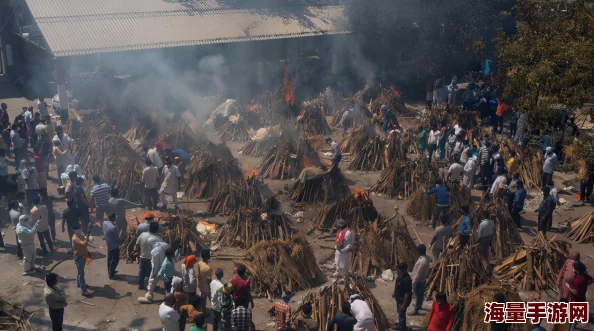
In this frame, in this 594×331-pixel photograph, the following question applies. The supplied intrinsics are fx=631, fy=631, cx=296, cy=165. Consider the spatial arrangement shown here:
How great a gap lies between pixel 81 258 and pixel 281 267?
391cm

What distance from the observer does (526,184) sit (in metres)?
18.9

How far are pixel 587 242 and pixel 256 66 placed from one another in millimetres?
19294

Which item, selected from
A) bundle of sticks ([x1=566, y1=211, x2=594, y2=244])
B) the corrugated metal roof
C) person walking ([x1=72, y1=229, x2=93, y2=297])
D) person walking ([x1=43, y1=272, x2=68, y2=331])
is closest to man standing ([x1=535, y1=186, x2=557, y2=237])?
bundle of sticks ([x1=566, y1=211, x2=594, y2=244])

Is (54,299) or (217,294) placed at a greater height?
(217,294)

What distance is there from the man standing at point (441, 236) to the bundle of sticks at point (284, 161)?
22.8 feet

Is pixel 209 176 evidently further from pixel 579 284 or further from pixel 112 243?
pixel 579 284

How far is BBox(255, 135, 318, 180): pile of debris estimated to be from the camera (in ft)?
63.6

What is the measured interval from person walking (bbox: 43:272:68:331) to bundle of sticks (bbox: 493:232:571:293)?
859 cm

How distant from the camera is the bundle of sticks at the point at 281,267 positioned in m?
12.5

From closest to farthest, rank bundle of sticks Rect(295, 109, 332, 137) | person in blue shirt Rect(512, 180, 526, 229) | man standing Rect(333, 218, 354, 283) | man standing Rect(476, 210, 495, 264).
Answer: man standing Rect(333, 218, 354, 283)
man standing Rect(476, 210, 495, 264)
person in blue shirt Rect(512, 180, 526, 229)
bundle of sticks Rect(295, 109, 332, 137)

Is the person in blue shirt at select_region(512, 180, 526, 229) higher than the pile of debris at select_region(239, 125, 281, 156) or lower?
higher

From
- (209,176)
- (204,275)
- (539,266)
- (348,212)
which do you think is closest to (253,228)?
(348,212)

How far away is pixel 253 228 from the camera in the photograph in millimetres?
14445

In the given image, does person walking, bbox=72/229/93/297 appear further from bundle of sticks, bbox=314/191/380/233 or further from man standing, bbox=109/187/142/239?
bundle of sticks, bbox=314/191/380/233
